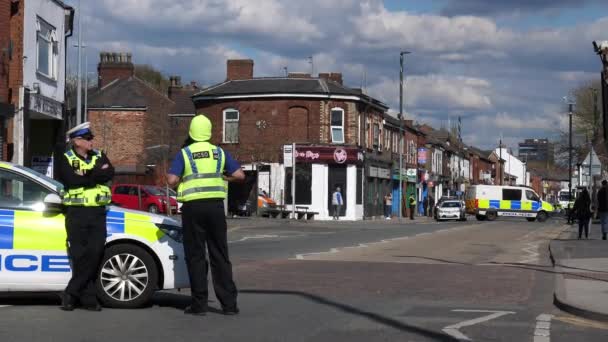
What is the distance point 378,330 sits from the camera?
8500 millimetres

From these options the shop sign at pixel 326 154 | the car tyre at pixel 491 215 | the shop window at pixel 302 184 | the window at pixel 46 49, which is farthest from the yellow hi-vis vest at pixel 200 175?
the car tyre at pixel 491 215

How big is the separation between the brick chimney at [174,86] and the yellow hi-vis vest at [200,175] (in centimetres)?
5932

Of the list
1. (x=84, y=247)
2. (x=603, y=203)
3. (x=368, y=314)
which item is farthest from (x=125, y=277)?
(x=603, y=203)

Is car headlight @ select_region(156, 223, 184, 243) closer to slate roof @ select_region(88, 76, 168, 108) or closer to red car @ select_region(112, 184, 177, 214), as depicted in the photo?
red car @ select_region(112, 184, 177, 214)

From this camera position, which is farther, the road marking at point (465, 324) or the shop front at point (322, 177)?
the shop front at point (322, 177)

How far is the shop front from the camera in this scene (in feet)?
177

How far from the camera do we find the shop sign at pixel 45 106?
28375 millimetres

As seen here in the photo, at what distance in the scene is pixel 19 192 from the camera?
9531 mm

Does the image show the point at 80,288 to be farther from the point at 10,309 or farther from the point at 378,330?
the point at 378,330

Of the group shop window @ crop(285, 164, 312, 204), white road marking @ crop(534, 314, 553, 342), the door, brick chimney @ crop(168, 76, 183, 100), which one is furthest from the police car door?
brick chimney @ crop(168, 76, 183, 100)

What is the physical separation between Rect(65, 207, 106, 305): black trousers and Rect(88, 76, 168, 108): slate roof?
53.6 m

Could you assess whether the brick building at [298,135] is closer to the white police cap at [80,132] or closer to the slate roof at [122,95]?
the slate roof at [122,95]

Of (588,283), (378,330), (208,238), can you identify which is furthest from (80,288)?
(588,283)

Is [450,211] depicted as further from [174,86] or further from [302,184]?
[174,86]
